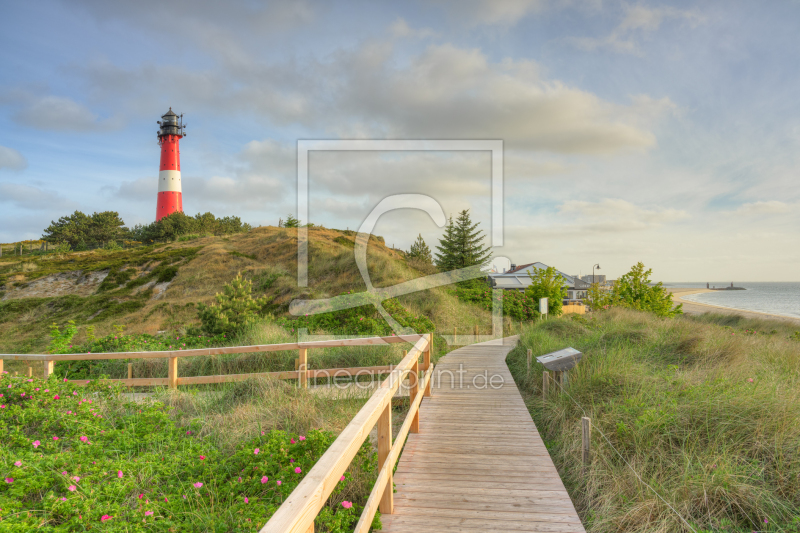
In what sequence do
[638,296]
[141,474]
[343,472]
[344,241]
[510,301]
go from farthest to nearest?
[344,241]
[510,301]
[638,296]
[141,474]
[343,472]

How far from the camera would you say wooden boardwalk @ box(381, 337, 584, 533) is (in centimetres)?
302

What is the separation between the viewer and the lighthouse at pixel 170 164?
145 ft

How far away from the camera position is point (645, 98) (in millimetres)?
12930

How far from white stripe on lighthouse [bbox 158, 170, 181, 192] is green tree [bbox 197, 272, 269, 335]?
4055cm

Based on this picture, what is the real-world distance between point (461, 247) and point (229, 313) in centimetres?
2800

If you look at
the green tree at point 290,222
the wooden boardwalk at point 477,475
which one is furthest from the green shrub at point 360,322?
the green tree at point 290,222

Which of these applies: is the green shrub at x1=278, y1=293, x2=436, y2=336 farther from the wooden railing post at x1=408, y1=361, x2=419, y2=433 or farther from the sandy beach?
the sandy beach

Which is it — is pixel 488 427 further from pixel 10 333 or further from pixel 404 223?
pixel 10 333

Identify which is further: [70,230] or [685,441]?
[70,230]

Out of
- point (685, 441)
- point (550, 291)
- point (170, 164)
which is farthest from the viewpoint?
point (170, 164)

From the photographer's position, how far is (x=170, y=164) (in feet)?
→ 148

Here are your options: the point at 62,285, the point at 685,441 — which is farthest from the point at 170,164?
the point at 685,441

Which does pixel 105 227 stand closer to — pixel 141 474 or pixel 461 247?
pixel 461 247

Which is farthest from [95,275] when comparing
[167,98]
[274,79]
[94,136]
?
[94,136]
